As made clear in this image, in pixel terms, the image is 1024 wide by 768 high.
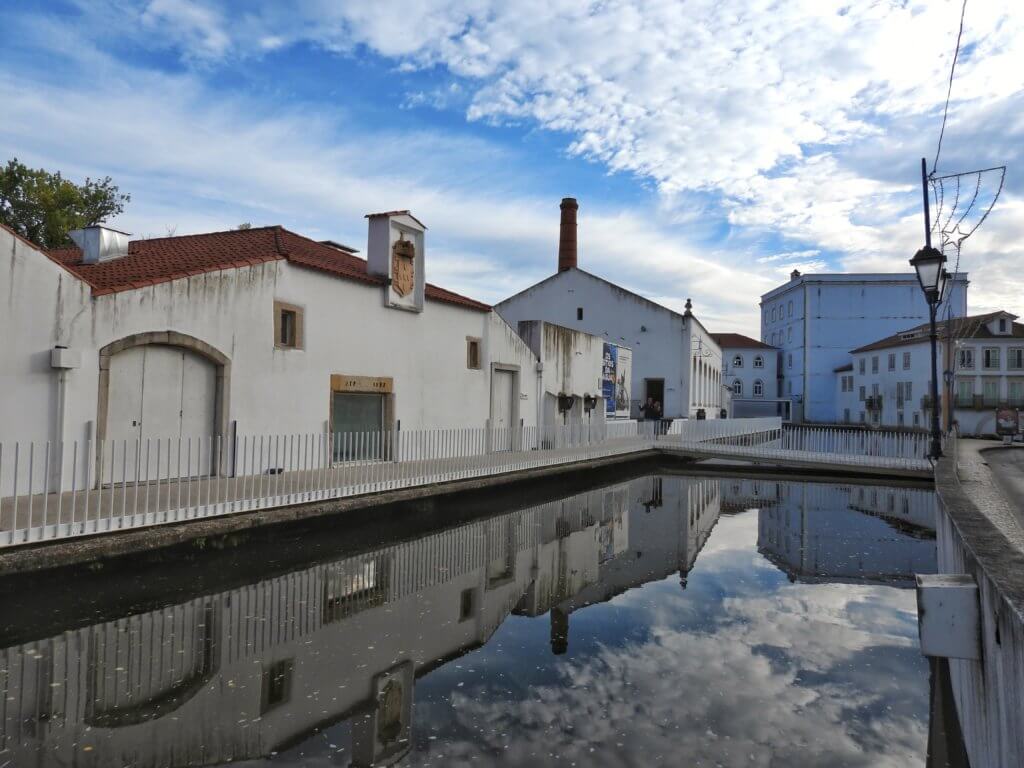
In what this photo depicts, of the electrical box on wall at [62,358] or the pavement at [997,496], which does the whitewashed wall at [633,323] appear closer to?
the pavement at [997,496]

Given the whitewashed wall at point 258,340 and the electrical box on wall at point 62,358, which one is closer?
the whitewashed wall at point 258,340

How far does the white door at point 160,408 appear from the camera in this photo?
421 inches

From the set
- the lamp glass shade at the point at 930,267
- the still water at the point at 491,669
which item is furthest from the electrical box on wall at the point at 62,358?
the lamp glass shade at the point at 930,267

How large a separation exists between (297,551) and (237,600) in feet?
7.00

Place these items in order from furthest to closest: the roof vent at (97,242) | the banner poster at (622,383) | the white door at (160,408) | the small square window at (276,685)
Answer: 1. the banner poster at (622,383)
2. the roof vent at (97,242)
3. the white door at (160,408)
4. the small square window at (276,685)

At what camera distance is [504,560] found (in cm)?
1084

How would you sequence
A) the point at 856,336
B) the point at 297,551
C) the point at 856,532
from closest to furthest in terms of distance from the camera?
the point at 297,551 → the point at 856,532 → the point at 856,336

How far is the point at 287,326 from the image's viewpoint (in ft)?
45.2

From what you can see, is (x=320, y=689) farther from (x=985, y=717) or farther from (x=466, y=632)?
(x=985, y=717)

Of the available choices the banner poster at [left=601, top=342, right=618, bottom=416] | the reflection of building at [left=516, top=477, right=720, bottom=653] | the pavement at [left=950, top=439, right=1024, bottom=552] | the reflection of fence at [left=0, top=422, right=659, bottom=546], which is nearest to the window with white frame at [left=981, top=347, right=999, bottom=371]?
the banner poster at [left=601, top=342, right=618, bottom=416]

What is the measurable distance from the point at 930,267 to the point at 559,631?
877cm

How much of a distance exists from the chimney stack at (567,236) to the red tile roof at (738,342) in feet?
100

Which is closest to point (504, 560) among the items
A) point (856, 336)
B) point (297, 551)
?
point (297, 551)

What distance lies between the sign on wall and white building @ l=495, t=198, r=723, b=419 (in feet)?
15.1
